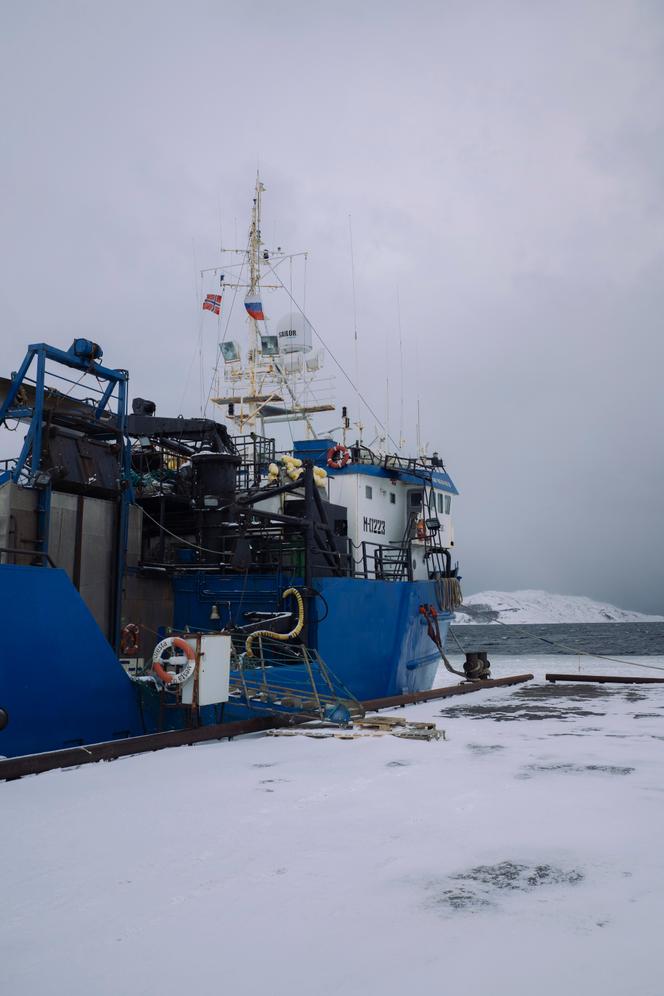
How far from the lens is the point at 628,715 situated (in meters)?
13.5

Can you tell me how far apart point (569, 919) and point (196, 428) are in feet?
46.2

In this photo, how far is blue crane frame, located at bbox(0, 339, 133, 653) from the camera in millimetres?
11328

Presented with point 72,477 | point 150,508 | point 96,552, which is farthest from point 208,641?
point 150,508

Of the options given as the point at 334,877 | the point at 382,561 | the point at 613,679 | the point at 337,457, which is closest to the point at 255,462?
the point at 337,457

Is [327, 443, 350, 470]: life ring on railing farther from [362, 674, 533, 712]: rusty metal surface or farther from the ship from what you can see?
[362, 674, 533, 712]: rusty metal surface

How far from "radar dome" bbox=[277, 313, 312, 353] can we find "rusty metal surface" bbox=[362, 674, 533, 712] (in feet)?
38.5

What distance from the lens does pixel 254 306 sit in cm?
2314

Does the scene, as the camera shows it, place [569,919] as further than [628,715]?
No

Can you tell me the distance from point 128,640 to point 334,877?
9591mm

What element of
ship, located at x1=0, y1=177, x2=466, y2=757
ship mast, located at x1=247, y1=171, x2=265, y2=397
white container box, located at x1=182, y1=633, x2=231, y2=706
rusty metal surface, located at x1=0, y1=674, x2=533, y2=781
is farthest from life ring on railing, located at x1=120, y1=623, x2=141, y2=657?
ship mast, located at x1=247, y1=171, x2=265, y2=397

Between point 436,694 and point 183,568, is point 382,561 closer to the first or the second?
point 436,694

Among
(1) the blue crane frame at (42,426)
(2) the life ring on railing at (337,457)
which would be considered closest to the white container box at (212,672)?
(1) the blue crane frame at (42,426)

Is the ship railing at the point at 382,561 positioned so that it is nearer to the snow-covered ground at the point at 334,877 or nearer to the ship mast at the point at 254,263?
the ship mast at the point at 254,263

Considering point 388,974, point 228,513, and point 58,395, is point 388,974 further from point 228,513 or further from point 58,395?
point 228,513
